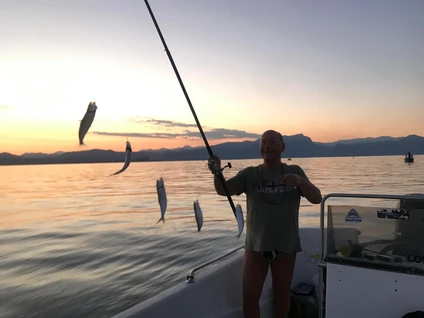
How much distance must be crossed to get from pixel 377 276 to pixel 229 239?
10545 millimetres

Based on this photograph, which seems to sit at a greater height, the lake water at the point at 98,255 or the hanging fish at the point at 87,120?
the hanging fish at the point at 87,120

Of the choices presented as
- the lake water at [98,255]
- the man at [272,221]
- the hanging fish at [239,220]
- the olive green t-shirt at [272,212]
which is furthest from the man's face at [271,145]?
the lake water at [98,255]

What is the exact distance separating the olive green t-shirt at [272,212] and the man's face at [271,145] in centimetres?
13

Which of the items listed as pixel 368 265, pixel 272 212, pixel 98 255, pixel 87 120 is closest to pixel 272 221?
pixel 272 212

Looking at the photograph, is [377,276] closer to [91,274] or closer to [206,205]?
[91,274]

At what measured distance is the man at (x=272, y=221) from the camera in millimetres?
3510

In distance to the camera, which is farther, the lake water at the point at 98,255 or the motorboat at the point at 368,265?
the lake water at the point at 98,255

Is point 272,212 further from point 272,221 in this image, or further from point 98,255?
point 98,255

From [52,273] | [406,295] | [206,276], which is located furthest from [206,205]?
[406,295]

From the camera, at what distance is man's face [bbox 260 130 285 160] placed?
3.64 meters

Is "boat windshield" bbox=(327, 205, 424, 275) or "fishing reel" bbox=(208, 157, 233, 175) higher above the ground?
"fishing reel" bbox=(208, 157, 233, 175)

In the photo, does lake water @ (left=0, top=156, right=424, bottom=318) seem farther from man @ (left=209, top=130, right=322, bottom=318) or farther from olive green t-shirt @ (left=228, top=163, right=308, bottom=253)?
olive green t-shirt @ (left=228, top=163, right=308, bottom=253)

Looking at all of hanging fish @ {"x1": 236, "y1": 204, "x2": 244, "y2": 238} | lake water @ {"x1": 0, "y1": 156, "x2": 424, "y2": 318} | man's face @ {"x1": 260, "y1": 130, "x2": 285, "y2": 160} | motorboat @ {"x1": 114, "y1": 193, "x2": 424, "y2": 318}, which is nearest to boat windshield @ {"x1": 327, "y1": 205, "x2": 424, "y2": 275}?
motorboat @ {"x1": 114, "y1": 193, "x2": 424, "y2": 318}

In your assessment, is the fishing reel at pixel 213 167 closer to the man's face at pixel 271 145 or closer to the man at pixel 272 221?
the man at pixel 272 221
